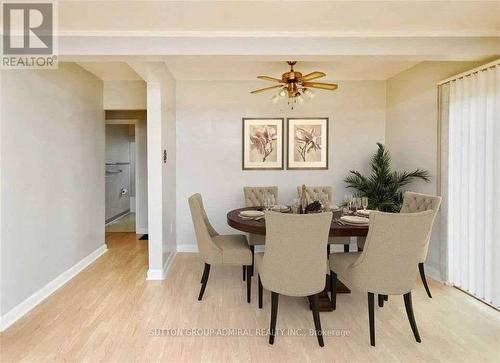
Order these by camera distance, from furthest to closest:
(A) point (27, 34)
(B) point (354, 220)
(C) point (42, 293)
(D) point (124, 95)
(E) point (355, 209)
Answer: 1. (D) point (124, 95)
2. (E) point (355, 209)
3. (C) point (42, 293)
4. (B) point (354, 220)
5. (A) point (27, 34)

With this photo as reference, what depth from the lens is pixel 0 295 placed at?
2.43 metres

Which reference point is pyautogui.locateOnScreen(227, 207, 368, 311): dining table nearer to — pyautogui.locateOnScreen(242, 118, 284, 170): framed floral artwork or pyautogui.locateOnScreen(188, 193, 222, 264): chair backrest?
pyautogui.locateOnScreen(188, 193, 222, 264): chair backrest

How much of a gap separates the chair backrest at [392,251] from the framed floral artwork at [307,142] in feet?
8.15

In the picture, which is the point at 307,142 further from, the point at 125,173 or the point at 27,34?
the point at 125,173

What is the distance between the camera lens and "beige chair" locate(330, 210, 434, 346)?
220 cm

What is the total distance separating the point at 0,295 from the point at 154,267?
4.69 ft

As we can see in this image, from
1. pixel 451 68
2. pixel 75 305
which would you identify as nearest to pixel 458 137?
pixel 451 68

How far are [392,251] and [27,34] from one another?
334 centimetres

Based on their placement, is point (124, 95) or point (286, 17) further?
point (124, 95)

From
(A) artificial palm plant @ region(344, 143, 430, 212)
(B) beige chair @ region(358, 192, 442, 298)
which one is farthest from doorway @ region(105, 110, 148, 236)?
(B) beige chair @ region(358, 192, 442, 298)

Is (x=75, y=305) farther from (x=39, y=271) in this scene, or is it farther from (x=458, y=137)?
(x=458, y=137)

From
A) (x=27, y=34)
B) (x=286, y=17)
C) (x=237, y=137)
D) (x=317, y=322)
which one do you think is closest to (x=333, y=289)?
(x=317, y=322)

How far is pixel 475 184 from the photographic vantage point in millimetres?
3012

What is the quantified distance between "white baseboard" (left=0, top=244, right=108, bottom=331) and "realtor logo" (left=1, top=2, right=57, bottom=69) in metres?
2.04
